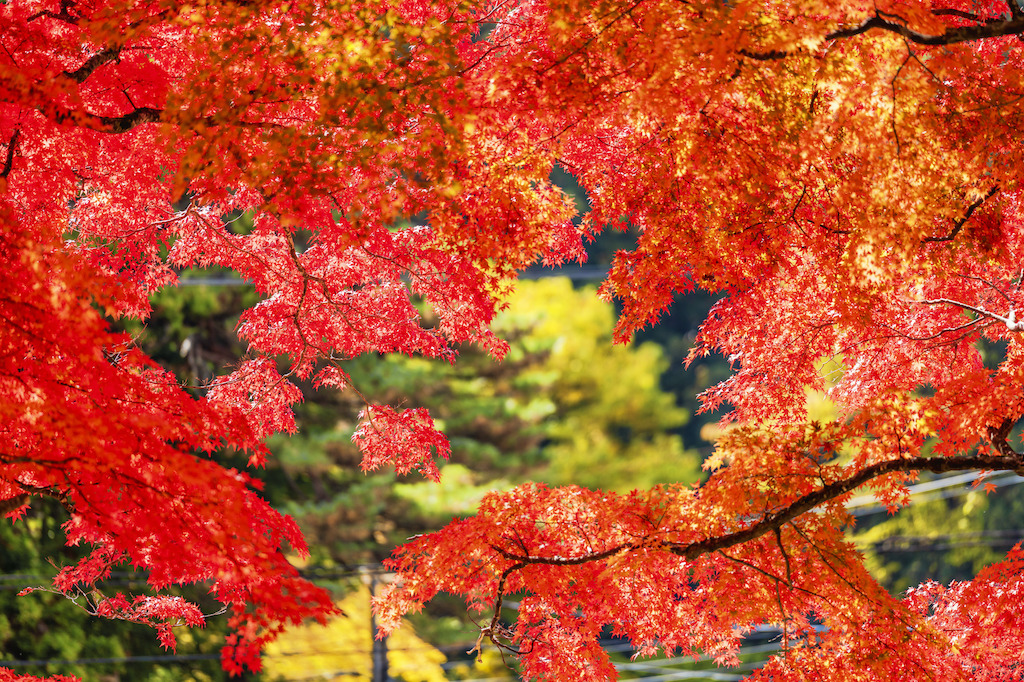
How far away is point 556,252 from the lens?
4727mm

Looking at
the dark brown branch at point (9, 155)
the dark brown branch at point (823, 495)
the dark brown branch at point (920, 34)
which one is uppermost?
the dark brown branch at point (9, 155)

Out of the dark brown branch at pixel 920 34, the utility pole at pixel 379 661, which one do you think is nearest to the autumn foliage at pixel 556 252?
the dark brown branch at pixel 920 34

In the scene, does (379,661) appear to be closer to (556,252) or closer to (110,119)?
(556,252)

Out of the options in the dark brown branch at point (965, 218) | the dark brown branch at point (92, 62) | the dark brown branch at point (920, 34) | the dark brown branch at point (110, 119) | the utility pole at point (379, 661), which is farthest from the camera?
the utility pole at point (379, 661)

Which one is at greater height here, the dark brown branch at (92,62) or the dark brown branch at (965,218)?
the dark brown branch at (92,62)

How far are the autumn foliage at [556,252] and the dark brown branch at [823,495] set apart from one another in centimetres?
2

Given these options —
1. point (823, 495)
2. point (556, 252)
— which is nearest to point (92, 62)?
point (556, 252)

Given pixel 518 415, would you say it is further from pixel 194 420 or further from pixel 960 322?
pixel 194 420

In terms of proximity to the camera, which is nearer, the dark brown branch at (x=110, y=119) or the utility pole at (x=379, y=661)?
the dark brown branch at (x=110, y=119)

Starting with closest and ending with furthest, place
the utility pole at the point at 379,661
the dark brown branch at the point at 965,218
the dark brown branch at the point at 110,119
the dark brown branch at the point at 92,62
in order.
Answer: the dark brown branch at the point at 110,119 → the dark brown branch at the point at 965,218 → the dark brown branch at the point at 92,62 → the utility pole at the point at 379,661

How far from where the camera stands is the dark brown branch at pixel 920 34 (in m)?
3.13

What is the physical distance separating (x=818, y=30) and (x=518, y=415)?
1088 cm

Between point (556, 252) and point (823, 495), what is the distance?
188 centimetres

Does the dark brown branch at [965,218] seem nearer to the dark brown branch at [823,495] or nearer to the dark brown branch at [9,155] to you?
the dark brown branch at [823,495]
